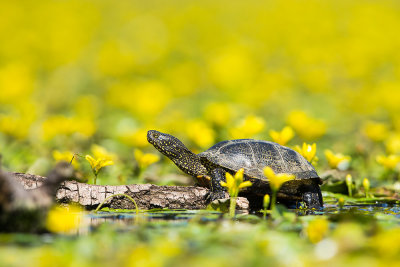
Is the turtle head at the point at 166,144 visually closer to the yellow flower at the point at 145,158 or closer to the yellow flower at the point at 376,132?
the yellow flower at the point at 145,158

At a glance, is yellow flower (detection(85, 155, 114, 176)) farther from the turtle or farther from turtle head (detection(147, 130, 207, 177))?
the turtle

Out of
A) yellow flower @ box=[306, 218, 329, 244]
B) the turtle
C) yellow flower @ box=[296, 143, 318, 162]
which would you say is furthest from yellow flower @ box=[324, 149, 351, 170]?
yellow flower @ box=[306, 218, 329, 244]

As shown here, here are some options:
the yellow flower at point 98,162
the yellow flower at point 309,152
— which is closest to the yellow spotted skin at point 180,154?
the yellow flower at point 98,162

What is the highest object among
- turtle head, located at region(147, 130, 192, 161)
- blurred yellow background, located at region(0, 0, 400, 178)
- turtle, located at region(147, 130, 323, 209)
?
blurred yellow background, located at region(0, 0, 400, 178)

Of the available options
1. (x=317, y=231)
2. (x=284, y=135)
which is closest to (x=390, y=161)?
(x=284, y=135)

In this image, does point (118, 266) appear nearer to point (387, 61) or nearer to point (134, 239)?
point (134, 239)

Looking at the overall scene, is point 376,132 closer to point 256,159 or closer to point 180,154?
point 256,159
